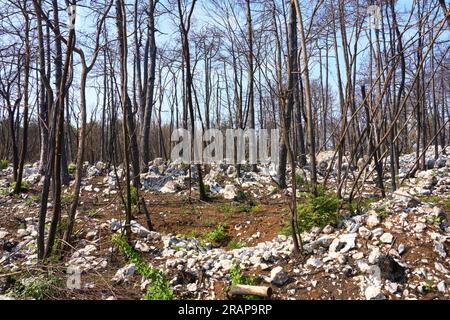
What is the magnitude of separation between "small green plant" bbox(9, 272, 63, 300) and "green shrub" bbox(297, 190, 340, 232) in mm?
2945

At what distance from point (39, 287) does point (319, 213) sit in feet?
11.0

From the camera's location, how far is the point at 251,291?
343 cm

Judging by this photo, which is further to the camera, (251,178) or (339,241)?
(251,178)

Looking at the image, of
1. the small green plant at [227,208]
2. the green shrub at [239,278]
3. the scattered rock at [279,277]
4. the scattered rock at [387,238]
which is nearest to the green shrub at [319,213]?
the scattered rock at [387,238]

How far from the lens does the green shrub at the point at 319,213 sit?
187 inches

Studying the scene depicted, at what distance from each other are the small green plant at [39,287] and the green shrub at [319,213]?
2.94 m

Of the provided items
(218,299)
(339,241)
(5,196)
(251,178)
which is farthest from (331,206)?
(5,196)

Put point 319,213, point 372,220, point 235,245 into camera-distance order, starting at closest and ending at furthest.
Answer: point 372,220, point 319,213, point 235,245

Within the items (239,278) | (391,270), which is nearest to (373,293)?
(391,270)

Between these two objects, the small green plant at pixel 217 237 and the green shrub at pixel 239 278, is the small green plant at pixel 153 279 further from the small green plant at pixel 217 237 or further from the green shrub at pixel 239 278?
the small green plant at pixel 217 237

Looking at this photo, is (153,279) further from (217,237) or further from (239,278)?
(217,237)

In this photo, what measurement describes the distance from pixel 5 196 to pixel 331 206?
7946 millimetres
